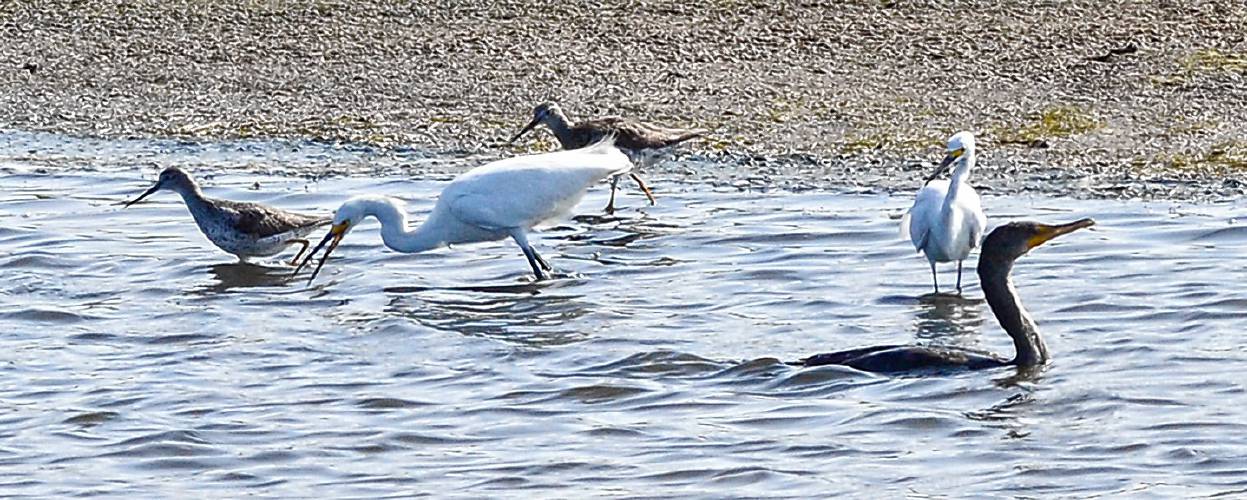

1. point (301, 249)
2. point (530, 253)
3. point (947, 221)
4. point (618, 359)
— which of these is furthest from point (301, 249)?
point (947, 221)

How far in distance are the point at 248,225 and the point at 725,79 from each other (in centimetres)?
489

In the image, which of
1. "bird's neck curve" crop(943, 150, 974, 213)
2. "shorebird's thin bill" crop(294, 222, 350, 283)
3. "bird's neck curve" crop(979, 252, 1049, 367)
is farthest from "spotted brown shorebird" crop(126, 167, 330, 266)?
"bird's neck curve" crop(979, 252, 1049, 367)

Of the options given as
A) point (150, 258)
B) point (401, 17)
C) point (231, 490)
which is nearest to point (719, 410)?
point (231, 490)

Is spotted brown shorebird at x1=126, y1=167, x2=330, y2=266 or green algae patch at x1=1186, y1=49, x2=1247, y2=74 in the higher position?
green algae patch at x1=1186, y1=49, x2=1247, y2=74

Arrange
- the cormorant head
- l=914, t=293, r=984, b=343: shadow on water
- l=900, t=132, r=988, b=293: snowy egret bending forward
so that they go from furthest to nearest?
l=900, t=132, r=988, b=293: snowy egret bending forward, l=914, t=293, r=984, b=343: shadow on water, the cormorant head

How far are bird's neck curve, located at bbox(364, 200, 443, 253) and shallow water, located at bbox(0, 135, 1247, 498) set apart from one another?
0.18 m

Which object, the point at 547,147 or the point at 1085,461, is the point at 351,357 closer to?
the point at 1085,461

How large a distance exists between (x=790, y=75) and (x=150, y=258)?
5285mm

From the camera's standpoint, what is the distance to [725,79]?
1531 centimetres

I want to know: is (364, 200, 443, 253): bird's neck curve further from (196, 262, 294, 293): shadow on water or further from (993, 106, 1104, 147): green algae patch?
(993, 106, 1104, 147): green algae patch

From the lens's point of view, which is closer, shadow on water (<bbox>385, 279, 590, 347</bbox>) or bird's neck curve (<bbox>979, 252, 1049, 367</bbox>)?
bird's neck curve (<bbox>979, 252, 1049, 367</bbox>)

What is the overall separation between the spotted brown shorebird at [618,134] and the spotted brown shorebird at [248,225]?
1.83 meters

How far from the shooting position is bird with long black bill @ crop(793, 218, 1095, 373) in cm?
822

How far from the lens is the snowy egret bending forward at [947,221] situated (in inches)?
395
